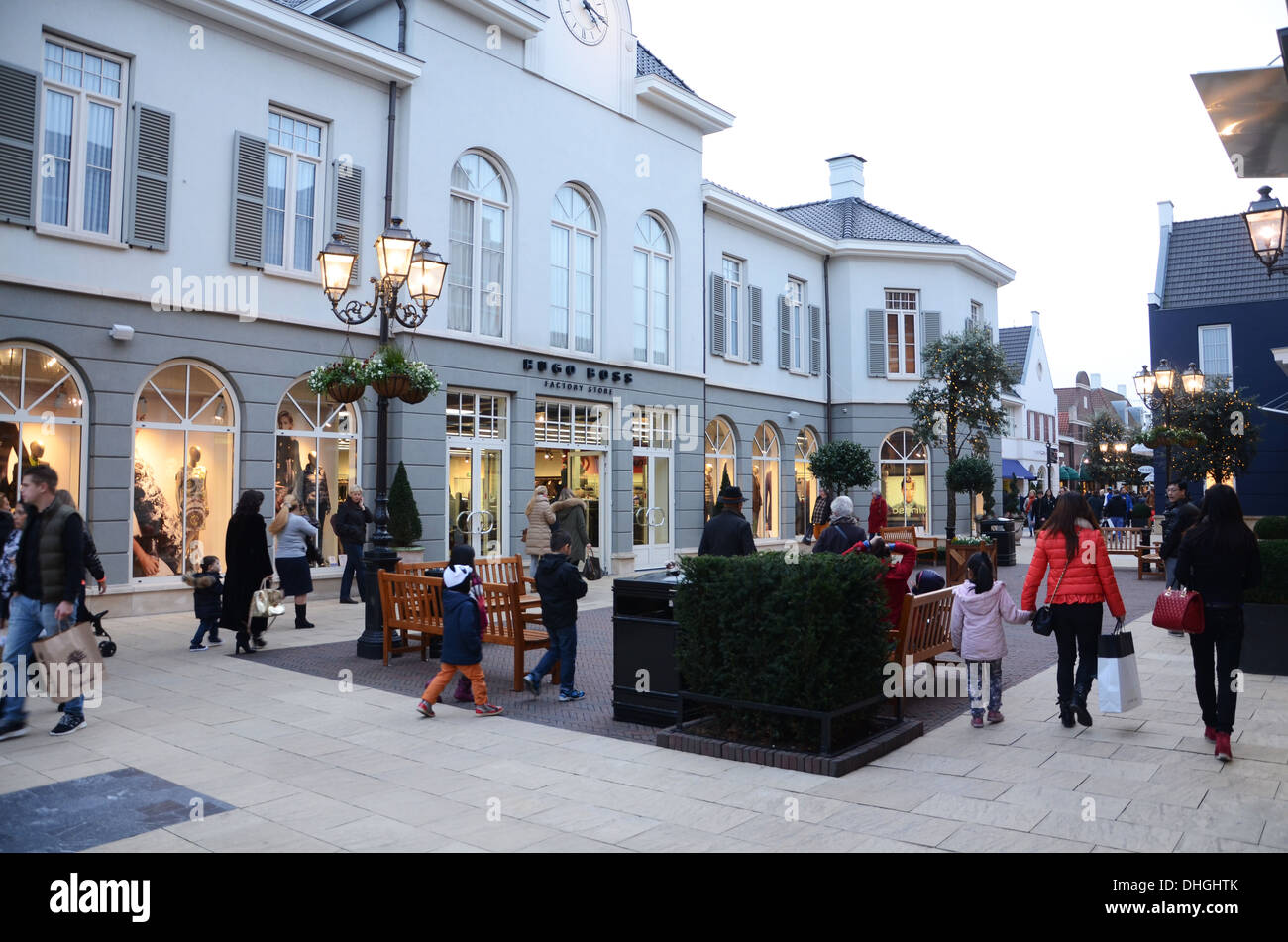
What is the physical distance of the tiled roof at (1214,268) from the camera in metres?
30.5

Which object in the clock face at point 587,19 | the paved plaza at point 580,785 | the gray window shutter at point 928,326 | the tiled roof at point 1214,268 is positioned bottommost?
the paved plaza at point 580,785

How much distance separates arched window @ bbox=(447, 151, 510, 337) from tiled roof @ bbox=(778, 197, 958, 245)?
13.3 meters

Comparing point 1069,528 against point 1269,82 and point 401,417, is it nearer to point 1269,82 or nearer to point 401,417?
point 1269,82

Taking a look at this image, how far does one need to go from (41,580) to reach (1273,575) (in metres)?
10.1

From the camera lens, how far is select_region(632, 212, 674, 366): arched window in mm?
20344

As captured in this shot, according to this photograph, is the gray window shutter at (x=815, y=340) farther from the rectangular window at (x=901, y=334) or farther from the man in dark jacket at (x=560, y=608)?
the man in dark jacket at (x=560, y=608)

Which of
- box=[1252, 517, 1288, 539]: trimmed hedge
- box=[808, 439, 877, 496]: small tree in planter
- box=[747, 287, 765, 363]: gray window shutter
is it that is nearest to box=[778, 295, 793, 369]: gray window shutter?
box=[747, 287, 765, 363]: gray window shutter

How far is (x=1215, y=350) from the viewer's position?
30625 mm

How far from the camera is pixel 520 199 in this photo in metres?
17.3

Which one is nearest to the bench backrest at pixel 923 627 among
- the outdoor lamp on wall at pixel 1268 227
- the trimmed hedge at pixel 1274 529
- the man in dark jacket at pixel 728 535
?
the man in dark jacket at pixel 728 535

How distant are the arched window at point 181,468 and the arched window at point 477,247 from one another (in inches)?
171

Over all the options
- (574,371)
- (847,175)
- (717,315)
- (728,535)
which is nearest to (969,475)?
(717,315)
